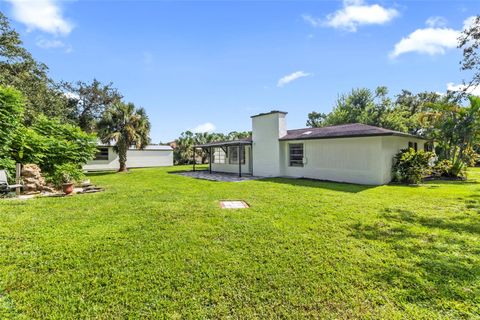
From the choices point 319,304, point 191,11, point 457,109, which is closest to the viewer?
point 319,304

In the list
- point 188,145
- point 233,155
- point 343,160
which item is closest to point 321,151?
point 343,160

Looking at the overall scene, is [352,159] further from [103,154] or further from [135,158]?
[103,154]

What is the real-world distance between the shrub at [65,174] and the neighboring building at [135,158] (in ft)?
40.1

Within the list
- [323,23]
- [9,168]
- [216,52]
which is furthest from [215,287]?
[216,52]

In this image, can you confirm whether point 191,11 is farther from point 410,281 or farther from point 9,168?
point 410,281

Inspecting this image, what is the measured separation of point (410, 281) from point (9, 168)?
39.8 feet

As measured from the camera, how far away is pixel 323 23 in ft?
33.1

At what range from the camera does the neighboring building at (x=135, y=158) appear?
23609 mm

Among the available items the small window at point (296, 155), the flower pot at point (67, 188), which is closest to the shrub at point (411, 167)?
the small window at point (296, 155)

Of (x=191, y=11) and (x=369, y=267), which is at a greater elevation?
(x=191, y=11)

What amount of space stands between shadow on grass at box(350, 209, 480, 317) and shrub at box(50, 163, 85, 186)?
11.4 metres

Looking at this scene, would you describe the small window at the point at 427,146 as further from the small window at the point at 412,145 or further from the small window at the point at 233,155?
the small window at the point at 233,155

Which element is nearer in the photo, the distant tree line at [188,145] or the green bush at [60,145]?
the green bush at [60,145]

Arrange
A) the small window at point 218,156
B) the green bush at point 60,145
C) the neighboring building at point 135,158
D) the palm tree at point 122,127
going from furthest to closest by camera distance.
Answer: the neighboring building at point 135,158, the small window at point 218,156, the palm tree at point 122,127, the green bush at point 60,145
